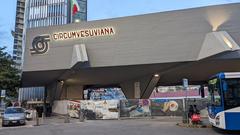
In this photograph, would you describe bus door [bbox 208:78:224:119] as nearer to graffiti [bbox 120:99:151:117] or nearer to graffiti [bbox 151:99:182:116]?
graffiti [bbox 151:99:182:116]

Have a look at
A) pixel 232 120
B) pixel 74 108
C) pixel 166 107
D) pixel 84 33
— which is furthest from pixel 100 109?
pixel 232 120

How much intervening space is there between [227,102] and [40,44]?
22.8 metres

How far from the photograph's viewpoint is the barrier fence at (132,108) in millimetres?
28672

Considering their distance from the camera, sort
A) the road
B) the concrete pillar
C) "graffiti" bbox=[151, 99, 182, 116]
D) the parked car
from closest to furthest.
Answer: the road < the parked car < "graffiti" bbox=[151, 99, 182, 116] < the concrete pillar

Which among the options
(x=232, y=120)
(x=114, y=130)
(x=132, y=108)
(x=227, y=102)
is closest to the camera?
(x=232, y=120)

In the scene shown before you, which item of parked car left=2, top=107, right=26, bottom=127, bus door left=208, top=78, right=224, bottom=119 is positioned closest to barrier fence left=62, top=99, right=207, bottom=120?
parked car left=2, top=107, right=26, bottom=127

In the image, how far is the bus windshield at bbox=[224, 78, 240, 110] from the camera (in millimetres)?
14602

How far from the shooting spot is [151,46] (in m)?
29.4

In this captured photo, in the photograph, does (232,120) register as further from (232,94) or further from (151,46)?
(151,46)

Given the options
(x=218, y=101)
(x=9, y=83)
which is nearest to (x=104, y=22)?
(x=9, y=83)

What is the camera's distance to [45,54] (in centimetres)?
3225

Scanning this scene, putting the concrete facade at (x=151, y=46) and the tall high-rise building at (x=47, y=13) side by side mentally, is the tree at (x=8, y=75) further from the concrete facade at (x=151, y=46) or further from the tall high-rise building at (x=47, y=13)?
the tall high-rise building at (x=47, y=13)

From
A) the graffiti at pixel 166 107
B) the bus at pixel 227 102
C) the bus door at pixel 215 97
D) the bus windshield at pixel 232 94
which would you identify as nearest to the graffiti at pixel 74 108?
the graffiti at pixel 166 107

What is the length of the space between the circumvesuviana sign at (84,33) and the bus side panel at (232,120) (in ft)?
59.1
